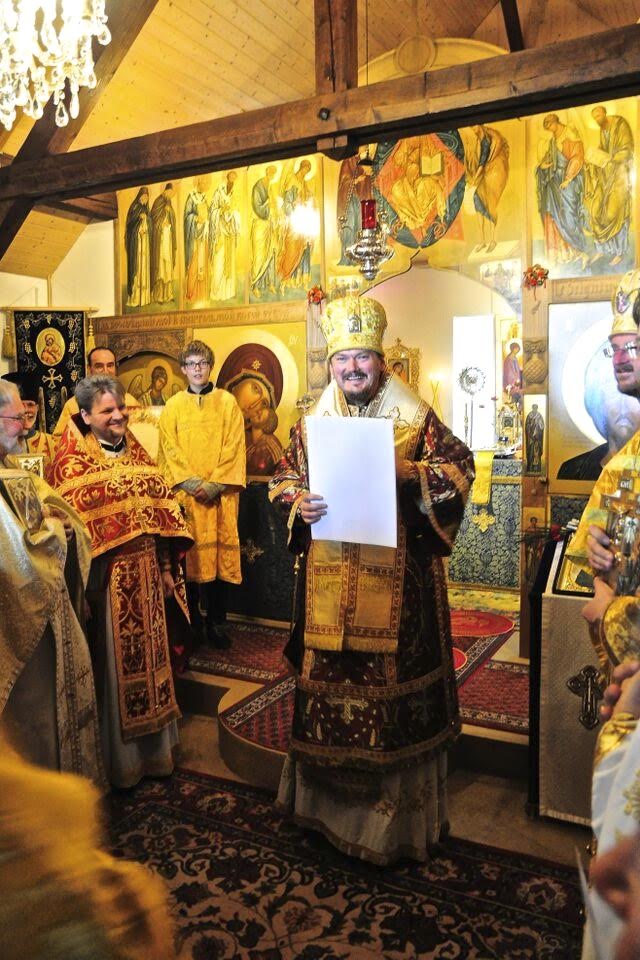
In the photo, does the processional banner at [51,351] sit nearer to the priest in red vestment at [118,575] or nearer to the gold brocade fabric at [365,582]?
the priest in red vestment at [118,575]

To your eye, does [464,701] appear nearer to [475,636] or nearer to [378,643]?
[475,636]

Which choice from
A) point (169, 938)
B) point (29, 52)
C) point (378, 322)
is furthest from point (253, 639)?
point (169, 938)

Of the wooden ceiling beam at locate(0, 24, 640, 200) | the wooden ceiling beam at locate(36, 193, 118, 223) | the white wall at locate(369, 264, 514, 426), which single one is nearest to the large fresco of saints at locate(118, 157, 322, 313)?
the wooden ceiling beam at locate(36, 193, 118, 223)

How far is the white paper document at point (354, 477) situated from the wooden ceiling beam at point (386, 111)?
7.49ft

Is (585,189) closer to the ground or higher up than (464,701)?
higher up

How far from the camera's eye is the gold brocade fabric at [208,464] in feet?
19.9

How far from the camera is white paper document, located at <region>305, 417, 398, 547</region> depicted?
2840 millimetres

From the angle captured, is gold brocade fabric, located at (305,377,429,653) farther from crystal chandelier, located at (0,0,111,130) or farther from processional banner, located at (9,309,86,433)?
processional banner, located at (9,309,86,433)

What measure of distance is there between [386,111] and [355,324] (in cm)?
185

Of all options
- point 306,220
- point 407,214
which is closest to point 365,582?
point 407,214

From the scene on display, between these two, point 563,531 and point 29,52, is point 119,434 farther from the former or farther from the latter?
point 563,531

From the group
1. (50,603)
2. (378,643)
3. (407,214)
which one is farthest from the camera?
(407,214)

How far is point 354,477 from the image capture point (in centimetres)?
293

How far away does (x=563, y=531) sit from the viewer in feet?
12.9
